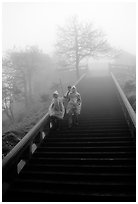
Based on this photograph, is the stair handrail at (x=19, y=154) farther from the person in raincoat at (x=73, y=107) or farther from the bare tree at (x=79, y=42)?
the bare tree at (x=79, y=42)

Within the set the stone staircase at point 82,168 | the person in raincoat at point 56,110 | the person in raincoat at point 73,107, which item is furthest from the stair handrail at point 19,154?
the person in raincoat at point 73,107

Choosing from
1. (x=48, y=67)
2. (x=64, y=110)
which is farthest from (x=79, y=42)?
(x=64, y=110)

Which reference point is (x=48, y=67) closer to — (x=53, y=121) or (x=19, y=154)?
(x=53, y=121)

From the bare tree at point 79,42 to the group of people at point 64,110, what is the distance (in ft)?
60.1

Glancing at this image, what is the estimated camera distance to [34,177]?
6027 millimetres

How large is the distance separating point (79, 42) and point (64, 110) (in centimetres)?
1989

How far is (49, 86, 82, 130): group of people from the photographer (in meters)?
8.92

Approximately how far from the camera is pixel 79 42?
91.8 ft

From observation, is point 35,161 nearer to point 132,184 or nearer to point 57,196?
point 57,196

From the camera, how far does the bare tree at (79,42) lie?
27.9 meters

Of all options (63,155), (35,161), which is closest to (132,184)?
(63,155)

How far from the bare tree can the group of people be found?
1833 cm

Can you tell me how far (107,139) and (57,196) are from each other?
119 inches

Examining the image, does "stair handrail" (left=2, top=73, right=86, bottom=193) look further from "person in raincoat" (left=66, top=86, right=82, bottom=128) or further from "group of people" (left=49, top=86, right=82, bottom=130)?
"person in raincoat" (left=66, top=86, right=82, bottom=128)
